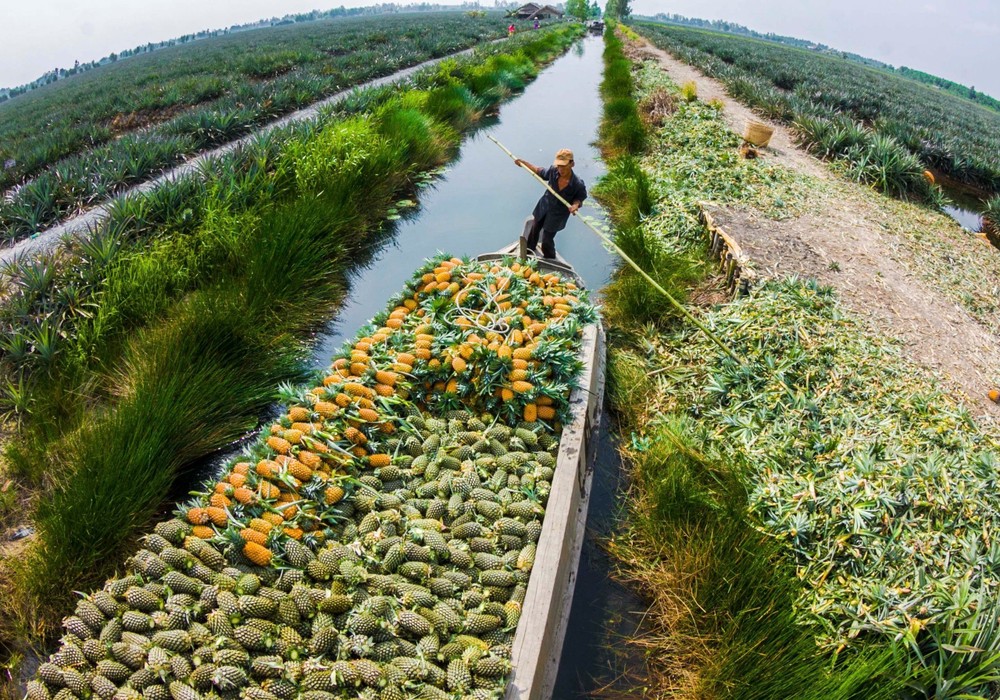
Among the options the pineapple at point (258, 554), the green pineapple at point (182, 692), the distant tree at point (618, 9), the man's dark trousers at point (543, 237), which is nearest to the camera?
the green pineapple at point (182, 692)

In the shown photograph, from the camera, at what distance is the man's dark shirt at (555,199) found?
5828 mm

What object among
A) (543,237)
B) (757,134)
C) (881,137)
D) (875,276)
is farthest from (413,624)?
(881,137)

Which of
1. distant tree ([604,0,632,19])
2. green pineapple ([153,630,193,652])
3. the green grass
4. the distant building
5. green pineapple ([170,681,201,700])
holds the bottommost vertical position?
the green grass

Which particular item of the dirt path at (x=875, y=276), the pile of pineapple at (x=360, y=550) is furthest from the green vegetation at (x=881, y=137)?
the pile of pineapple at (x=360, y=550)

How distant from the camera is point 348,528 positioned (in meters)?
2.80

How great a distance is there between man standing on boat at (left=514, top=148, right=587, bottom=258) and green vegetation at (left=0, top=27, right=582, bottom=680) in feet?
7.59

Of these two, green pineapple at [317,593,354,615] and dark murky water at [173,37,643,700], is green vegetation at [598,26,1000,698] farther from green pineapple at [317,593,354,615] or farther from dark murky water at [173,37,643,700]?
green pineapple at [317,593,354,615]

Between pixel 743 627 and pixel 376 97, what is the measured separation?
11728 millimetres

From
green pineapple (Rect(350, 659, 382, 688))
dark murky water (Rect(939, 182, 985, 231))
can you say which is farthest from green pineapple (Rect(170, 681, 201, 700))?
dark murky water (Rect(939, 182, 985, 231))

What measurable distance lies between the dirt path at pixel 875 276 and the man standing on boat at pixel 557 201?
1966mm

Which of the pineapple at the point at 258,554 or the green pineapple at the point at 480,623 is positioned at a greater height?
the pineapple at the point at 258,554

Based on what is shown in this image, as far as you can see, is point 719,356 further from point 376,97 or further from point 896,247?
point 376,97

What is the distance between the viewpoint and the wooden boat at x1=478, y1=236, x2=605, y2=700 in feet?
7.90

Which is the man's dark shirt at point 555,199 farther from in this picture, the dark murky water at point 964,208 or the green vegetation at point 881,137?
the dark murky water at point 964,208
